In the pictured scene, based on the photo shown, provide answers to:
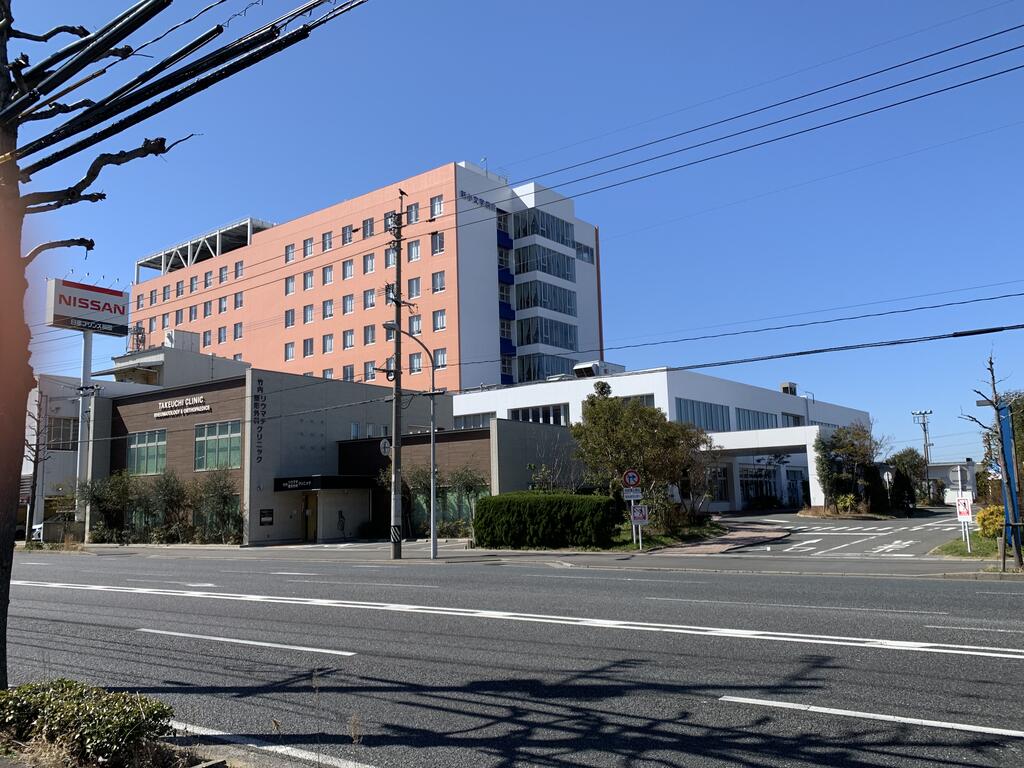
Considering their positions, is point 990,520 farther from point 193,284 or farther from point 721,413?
point 193,284

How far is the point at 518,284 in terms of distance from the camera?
64.9m

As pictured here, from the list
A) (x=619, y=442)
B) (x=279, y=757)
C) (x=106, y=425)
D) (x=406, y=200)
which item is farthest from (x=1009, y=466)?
(x=406, y=200)

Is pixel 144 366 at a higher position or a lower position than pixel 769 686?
higher

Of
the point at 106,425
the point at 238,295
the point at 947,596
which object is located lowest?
the point at 947,596

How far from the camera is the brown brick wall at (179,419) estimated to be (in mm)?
41562

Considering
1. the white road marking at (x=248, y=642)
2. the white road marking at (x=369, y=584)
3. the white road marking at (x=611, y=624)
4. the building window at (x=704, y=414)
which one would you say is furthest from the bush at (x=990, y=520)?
the building window at (x=704, y=414)

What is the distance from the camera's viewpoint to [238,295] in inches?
2894

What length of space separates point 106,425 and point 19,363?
47.5m

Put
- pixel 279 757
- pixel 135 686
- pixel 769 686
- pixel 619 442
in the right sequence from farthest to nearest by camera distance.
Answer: pixel 619 442, pixel 135 686, pixel 769 686, pixel 279 757

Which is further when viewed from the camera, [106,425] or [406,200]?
[406,200]

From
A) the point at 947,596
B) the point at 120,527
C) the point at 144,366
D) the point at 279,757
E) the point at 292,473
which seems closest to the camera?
the point at 279,757

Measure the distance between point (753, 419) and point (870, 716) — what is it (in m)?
56.0

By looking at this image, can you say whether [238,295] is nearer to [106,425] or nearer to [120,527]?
[106,425]

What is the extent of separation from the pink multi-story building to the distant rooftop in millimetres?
621
